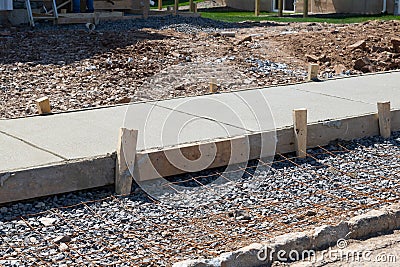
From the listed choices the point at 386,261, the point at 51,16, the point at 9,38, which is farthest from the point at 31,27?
the point at 386,261

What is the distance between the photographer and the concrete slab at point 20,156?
610cm

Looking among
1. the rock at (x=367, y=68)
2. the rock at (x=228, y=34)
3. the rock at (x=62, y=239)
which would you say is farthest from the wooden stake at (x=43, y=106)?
the rock at (x=228, y=34)

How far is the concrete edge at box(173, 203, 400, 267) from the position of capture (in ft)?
16.3

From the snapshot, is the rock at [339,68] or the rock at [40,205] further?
the rock at [339,68]

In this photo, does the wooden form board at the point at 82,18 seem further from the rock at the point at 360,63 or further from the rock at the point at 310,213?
the rock at the point at 310,213

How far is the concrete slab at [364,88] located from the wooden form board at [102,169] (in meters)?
1.60

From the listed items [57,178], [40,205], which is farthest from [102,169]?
[40,205]

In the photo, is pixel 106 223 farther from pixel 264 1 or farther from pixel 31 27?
pixel 264 1

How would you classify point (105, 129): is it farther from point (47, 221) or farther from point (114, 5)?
point (114, 5)

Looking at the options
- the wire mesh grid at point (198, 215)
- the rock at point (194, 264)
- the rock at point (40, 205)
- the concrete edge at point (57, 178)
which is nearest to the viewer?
the rock at point (194, 264)

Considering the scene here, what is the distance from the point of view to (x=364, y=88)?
9672mm

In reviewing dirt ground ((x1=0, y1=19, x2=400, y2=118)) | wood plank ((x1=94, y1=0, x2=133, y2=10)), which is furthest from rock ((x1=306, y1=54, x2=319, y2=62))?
wood plank ((x1=94, y1=0, x2=133, y2=10))

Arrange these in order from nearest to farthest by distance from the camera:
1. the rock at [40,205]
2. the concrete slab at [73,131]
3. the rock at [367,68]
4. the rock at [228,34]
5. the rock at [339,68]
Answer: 1. the rock at [40,205]
2. the concrete slab at [73,131]
3. the rock at [339,68]
4. the rock at [367,68]
5. the rock at [228,34]

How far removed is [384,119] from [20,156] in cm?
379
